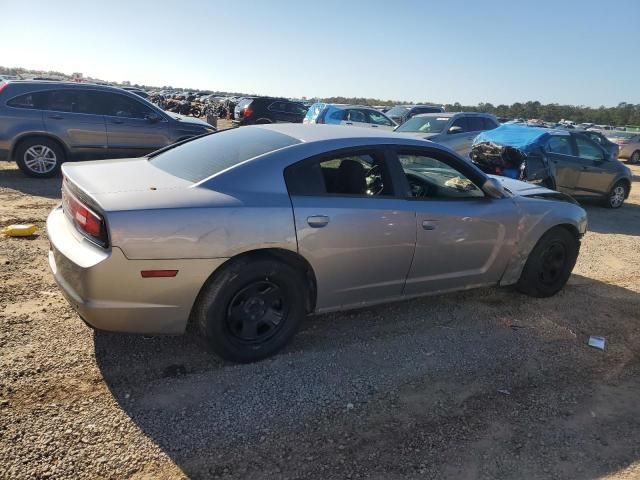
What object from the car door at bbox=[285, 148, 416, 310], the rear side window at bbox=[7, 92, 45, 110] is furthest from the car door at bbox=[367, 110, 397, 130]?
the car door at bbox=[285, 148, 416, 310]

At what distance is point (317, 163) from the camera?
3.47m

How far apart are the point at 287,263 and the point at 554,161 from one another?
7.61 m

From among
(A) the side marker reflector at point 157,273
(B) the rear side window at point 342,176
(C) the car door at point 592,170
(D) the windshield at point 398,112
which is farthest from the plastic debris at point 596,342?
(D) the windshield at point 398,112

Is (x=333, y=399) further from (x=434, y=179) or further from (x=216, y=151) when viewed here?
(x=434, y=179)

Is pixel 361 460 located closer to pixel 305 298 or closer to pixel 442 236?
pixel 305 298

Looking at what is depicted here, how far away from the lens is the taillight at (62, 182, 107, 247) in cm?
283

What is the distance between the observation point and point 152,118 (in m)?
9.72

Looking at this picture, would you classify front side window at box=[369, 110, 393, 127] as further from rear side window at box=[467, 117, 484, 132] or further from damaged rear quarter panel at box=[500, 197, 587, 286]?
damaged rear quarter panel at box=[500, 197, 587, 286]

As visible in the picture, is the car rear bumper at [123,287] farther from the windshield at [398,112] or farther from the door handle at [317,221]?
the windshield at [398,112]

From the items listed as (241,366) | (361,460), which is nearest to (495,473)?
(361,460)

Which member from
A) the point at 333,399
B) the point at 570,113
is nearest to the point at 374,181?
the point at 333,399

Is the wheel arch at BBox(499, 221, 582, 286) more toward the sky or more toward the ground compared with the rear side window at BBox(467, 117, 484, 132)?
more toward the ground

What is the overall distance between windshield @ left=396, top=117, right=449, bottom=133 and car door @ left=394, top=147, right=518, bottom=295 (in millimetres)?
8053

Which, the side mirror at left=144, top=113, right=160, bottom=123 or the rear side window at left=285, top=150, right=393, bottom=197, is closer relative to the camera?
the rear side window at left=285, top=150, right=393, bottom=197
